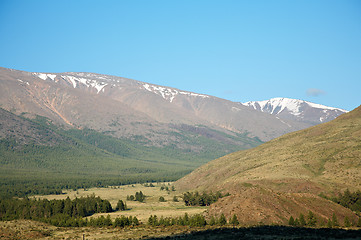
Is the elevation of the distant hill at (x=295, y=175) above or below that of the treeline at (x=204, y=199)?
above

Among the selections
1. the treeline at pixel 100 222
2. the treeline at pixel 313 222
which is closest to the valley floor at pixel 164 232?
the treeline at pixel 100 222

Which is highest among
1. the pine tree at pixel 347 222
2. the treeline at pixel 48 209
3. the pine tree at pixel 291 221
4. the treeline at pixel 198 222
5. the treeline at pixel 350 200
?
the treeline at pixel 350 200

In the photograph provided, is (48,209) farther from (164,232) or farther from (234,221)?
(234,221)

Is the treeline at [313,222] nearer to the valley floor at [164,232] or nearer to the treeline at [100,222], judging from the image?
the valley floor at [164,232]

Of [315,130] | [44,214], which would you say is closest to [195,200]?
[44,214]

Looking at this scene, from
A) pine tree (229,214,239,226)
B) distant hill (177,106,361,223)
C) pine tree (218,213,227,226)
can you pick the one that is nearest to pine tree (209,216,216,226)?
pine tree (218,213,227,226)

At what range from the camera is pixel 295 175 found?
14388cm

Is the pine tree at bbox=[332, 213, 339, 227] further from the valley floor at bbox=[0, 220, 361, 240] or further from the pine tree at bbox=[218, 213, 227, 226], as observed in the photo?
the pine tree at bbox=[218, 213, 227, 226]

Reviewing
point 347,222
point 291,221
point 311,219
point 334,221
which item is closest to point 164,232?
point 291,221

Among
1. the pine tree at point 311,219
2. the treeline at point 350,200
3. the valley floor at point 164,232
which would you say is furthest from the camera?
the treeline at point 350,200

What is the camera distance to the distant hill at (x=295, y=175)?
331 ft

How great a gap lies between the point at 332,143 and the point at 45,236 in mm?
116122

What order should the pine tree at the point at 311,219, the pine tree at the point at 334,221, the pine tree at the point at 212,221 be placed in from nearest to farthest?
the pine tree at the point at 334,221 → the pine tree at the point at 311,219 → the pine tree at the point at 212,221

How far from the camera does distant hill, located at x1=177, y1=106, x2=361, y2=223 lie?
100812 millimetres
